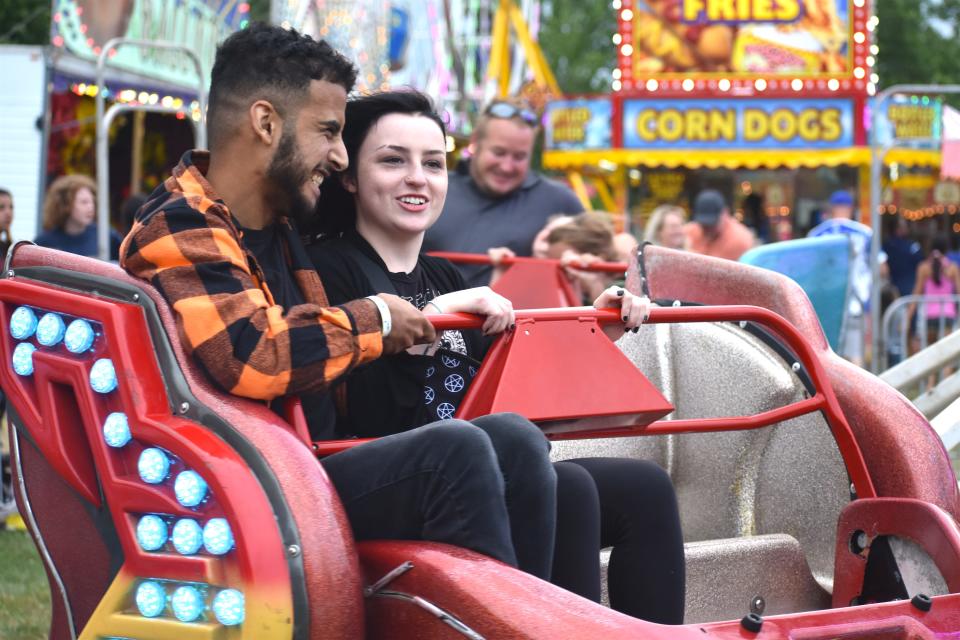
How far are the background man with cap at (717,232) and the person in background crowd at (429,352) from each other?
15.8ft

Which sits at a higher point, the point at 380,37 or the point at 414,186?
the point at 380,37

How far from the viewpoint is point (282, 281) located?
2402 mm

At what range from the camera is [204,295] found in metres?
2.11

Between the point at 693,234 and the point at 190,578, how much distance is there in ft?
21.4

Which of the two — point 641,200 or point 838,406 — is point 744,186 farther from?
point 838,406

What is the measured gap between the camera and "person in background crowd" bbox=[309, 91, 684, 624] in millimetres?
2361

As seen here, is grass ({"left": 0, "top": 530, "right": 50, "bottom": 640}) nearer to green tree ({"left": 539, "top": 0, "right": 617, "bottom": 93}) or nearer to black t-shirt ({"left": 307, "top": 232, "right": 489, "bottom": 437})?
black t-shirt ({"left": 307, "top": 232, "right": 489, "bottom": 437})

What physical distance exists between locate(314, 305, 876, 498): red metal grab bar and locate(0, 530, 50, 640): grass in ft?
6.56

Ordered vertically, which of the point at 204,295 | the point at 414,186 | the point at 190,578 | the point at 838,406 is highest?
the point at 414,186

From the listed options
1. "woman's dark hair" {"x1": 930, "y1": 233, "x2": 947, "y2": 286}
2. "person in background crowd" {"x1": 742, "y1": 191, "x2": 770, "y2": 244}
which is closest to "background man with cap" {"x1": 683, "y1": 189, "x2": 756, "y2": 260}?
"woman's dark hair" {"x1": 930, "y1": 233, "x2": 947, "y2": 286}

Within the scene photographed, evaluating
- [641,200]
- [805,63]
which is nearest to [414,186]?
[805,63]

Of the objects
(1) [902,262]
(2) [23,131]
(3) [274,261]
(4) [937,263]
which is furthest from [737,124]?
(3) [274,261]

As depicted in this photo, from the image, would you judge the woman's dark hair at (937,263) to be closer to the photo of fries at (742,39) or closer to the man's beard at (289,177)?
the photo of fries at (742,39)

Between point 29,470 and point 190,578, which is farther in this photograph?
point 29,470
